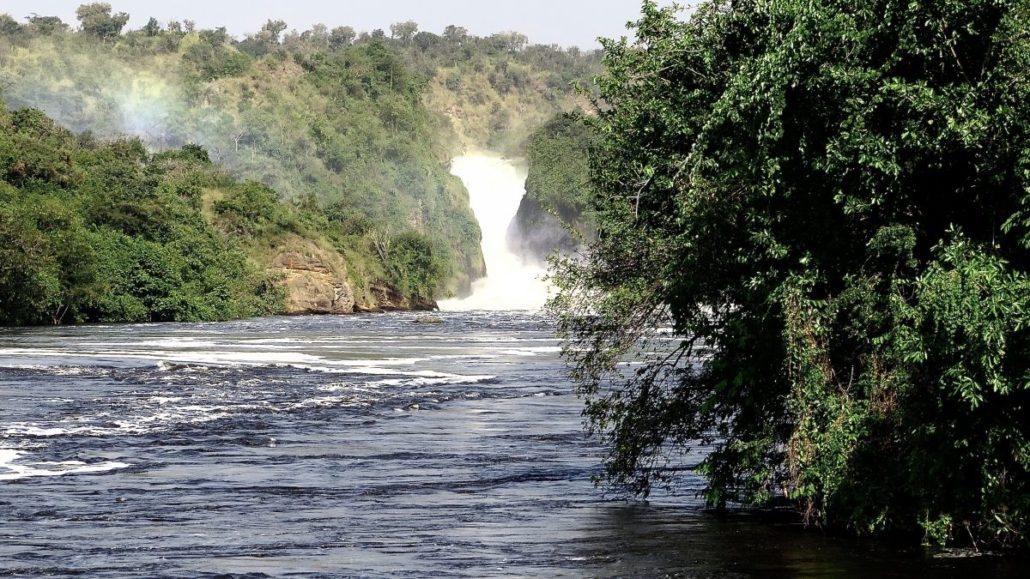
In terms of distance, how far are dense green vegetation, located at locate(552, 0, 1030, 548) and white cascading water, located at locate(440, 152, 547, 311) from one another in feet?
426

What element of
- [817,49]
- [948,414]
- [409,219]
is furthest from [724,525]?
[409,219]

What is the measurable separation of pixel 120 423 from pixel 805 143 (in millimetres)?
17269

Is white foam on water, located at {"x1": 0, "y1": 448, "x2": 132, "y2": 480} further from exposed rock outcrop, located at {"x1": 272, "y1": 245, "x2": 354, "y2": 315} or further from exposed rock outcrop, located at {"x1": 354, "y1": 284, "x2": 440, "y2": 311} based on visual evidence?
exposed rock outcrop, located at {"x1": 354, "y1": 284, "x2": 440, "y2": 311}

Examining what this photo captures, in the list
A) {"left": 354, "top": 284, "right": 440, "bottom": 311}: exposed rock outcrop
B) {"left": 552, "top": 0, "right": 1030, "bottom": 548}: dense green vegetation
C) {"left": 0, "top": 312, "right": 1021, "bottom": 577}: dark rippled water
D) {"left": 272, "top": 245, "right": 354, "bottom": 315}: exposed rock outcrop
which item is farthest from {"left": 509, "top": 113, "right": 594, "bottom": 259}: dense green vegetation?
{"left": 552, "top": 0, "right": 1030, "bottom": 548}: dense green vegetation

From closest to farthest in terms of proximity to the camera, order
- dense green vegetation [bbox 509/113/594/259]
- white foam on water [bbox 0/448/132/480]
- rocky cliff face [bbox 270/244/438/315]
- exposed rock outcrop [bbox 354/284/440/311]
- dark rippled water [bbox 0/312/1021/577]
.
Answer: dark rippled water [bbox 0/312/1021/577] → white foam on water [bbox 0/448/132/480] → rocky cliff face [bbox 270/244/438/315] → exposed rock outcrop [bbox 354/284/440/311] → dense green vegetation [bbox 509/113/594/259]

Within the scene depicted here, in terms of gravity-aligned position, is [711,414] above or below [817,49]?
below

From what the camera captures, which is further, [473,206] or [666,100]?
[473,206]

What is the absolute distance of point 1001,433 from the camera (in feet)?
41.3

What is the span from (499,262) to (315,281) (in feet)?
252

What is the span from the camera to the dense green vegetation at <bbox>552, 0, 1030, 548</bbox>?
12.8 metres

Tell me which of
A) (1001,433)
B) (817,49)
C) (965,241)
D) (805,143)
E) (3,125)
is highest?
(3,125)

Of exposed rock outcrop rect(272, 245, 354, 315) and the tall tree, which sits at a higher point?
the tall tree

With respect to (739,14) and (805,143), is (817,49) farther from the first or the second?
(739,14)

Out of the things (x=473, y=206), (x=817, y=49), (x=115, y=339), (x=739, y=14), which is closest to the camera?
(x=817, y=49)
